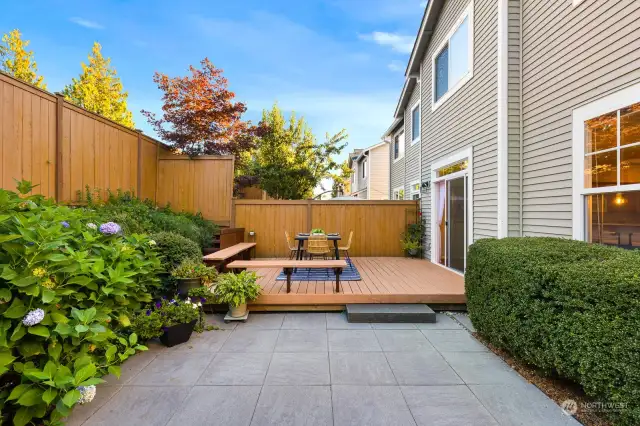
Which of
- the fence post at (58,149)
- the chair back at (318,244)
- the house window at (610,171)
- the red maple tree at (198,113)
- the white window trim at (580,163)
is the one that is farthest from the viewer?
A: the red maple tree at (198,113)

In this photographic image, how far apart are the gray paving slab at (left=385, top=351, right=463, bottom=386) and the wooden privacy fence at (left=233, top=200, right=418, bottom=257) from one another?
5.14 metres

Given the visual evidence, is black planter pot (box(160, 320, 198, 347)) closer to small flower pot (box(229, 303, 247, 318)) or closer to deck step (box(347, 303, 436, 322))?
small flower pot (box(229, 303, 247, 318))

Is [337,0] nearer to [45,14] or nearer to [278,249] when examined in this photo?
[278,249]

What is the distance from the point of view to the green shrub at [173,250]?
4.18m

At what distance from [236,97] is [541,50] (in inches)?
302

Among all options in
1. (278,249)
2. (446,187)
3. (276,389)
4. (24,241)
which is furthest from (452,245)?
(24,241)

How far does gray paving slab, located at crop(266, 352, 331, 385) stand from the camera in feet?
8.39

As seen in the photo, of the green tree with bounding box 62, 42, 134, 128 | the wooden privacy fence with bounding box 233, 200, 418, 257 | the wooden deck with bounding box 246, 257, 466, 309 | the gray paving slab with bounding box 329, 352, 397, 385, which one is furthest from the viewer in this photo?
the green tree with bounding box 62, 42, 134, 128

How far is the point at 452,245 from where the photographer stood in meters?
6.28

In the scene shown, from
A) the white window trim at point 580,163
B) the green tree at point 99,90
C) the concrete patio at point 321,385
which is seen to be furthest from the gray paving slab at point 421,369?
the green tree at point 99,90

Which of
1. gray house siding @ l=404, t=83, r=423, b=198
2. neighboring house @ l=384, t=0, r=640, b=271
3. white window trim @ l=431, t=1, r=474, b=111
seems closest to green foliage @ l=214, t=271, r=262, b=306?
neighboring house @ l=384, t=0, r=640, b=271

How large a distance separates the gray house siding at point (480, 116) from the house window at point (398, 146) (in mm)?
4551

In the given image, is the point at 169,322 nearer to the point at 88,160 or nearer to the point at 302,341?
the point at 302,341

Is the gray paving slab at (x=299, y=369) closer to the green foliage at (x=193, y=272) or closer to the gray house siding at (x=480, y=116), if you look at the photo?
the green foliage at (x=193, y=272)
